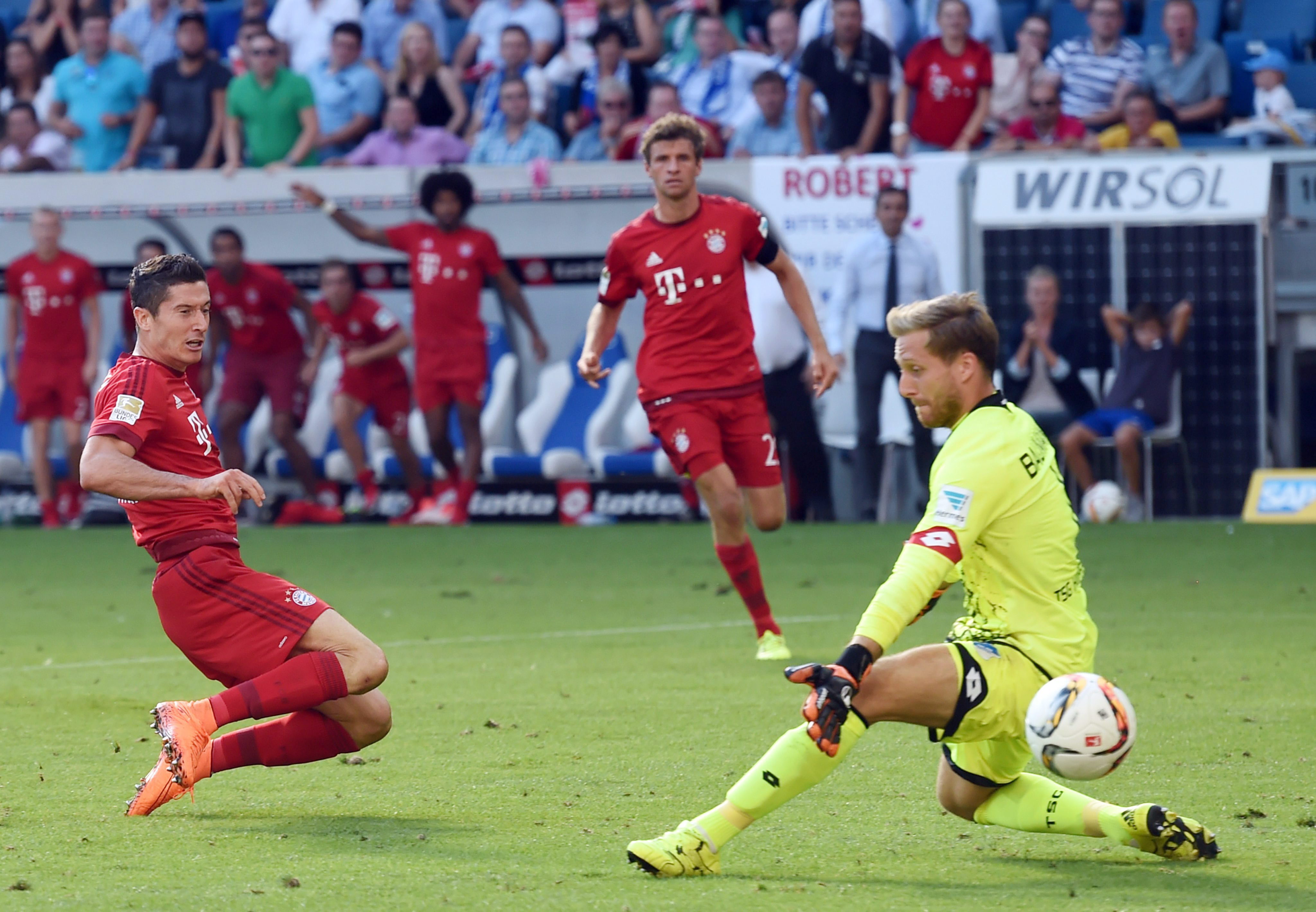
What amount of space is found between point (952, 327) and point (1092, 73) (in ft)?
36.2

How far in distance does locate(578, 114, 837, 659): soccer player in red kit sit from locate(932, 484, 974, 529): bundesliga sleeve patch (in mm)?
3857

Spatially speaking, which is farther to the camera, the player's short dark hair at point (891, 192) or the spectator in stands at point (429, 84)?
the spectator in stands at point (429, 84)

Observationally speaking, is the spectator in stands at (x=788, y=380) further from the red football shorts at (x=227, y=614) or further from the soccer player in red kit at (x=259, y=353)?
the red football shorts at (x=227, y=614)

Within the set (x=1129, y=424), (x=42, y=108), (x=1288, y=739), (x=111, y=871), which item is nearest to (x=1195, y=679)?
(x=1288, y=739)

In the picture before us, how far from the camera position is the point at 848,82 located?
14.2 m

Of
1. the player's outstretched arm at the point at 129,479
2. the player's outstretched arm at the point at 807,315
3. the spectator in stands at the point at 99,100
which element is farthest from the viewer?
the spectator in stands at the point at 99,100

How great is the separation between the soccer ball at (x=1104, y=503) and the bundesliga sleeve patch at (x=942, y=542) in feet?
30.9

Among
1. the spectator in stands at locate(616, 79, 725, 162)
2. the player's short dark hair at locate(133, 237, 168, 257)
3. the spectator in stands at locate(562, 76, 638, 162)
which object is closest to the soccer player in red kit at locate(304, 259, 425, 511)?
the player's short dark hair at locate(133, 237, 168, 257)

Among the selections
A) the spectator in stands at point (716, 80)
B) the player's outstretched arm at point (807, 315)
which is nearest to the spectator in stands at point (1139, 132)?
the spectator in stands at point (716, 80)

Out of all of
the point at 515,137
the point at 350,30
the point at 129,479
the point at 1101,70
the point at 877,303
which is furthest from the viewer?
the point at 350,30

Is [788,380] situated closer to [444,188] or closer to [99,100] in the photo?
[444,188]

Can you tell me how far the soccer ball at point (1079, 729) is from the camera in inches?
158

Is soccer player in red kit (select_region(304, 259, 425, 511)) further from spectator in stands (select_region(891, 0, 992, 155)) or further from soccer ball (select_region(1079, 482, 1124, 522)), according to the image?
soccer ball (select_region(1079, 482, 1124, 522))

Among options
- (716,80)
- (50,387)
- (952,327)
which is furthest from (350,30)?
(952,327)
